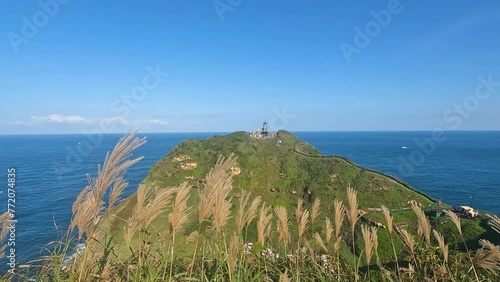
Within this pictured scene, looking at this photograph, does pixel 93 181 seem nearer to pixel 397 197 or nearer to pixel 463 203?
pixel 397 197

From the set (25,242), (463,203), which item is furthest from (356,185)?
(25,242)

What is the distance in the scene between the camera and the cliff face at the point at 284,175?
42.0 meters

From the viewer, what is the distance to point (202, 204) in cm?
279

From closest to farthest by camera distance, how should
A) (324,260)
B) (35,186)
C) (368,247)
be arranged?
(368,247) < (324,260) < (35,186)

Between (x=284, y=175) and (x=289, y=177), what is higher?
(x=284, y=175)

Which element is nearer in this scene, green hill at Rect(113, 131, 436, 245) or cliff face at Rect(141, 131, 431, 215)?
green hill at Rect(113, 131, 436, 245)

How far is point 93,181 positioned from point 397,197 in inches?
1765

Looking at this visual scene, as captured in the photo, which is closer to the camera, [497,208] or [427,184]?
[497,208]

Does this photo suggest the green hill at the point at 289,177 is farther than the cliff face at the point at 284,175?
No

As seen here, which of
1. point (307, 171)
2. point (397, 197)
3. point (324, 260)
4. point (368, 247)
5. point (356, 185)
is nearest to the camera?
point (368, 247)

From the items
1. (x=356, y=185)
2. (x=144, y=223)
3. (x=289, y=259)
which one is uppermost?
(x=144, y=223)

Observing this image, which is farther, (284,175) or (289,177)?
(284,175)

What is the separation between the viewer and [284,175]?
53.9 meters

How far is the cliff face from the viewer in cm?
4203
